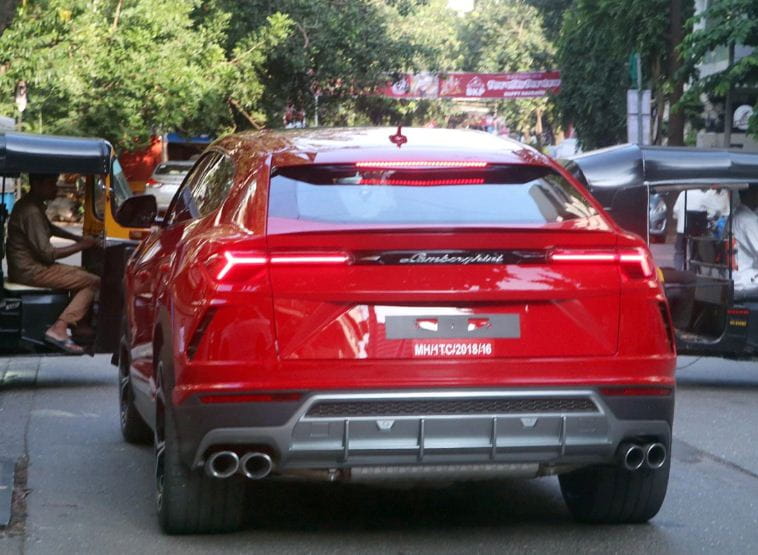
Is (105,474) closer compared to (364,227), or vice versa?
(364,227)

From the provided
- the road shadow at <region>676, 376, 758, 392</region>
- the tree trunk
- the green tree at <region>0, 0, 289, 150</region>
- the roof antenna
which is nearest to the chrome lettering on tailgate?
the roof antenna

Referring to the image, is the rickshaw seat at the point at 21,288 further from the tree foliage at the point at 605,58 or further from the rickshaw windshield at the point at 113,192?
the tree foliage at the point at 605,58

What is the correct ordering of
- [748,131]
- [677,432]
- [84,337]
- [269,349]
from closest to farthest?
[269,349], [677,432], [84,337], [748,131]

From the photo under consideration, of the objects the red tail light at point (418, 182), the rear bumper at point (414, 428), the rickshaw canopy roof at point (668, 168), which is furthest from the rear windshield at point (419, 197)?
the rickshaw canopy roof at point (668, 168)

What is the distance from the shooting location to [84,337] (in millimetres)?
12117

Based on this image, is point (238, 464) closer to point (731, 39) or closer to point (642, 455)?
point (642, 455)

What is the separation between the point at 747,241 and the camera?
13078 millimetres

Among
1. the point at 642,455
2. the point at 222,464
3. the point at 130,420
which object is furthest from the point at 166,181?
the point at 642,455

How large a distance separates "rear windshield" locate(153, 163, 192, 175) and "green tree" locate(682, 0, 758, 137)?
1306 cm

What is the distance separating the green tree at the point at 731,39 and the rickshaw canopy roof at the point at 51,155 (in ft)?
68.0

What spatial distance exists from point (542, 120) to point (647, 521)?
85.0m

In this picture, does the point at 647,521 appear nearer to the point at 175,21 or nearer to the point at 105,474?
the point at 105,474

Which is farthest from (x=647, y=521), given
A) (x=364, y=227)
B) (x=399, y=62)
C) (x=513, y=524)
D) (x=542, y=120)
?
(x=542, y=120)

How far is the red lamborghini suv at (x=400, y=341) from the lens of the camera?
5840mm
